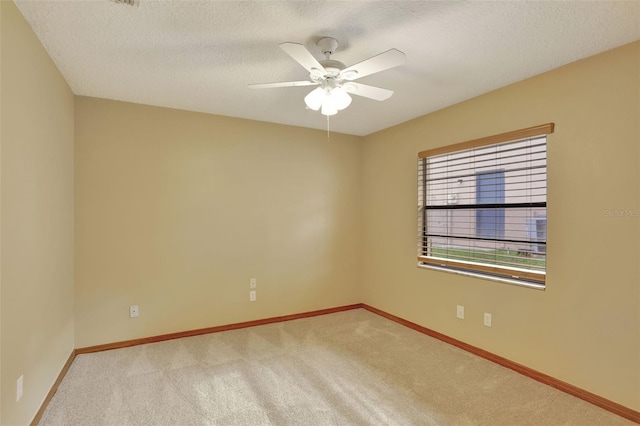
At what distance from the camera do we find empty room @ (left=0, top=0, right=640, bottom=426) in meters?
1.88

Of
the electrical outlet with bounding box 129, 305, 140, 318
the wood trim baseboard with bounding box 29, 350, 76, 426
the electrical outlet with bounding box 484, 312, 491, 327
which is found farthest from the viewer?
the electrical outlet with bounding box 129, 305, 140, 318

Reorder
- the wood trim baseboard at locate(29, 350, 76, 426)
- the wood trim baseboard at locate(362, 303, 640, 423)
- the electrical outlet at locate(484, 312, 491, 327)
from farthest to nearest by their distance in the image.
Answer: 1. the electrical outlet at locate(484, 312, 491, 327)
2. the wood trim baseboard at locate(362, 303, 640, 423)
3. the wood trim baseboard at locate(29, 350, 76, 426)

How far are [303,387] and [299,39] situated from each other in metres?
2.42

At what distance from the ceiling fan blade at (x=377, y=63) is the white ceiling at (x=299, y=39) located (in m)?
0.23

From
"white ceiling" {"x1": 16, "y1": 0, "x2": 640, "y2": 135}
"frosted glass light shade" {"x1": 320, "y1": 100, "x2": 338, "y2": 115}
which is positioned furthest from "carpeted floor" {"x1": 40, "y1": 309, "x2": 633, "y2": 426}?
"white ceiling" {"x1": 16, "y1": 0, "x2": 640, "y2": 135}

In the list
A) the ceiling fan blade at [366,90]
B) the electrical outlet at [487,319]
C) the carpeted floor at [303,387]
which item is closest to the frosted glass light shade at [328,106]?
the ceiling fan blade at [366,90]

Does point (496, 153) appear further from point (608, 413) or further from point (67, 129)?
point (67, 129)

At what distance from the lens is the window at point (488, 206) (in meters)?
2.64

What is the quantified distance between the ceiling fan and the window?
1.36 meters

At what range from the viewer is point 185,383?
97.6 inches

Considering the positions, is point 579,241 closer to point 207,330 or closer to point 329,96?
point 329,96

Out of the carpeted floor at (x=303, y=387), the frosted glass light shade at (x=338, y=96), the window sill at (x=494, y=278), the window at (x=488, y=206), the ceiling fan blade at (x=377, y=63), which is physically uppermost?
the ceiling fan blade at (x=377, y=63)

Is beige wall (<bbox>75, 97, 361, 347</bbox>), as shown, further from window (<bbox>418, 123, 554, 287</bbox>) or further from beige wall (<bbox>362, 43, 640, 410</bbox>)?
beige wall (<bbox>362, 43, 640, 410</bbox>)

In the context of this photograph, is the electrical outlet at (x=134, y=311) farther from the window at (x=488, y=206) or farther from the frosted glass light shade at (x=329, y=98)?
the window at (x=488, y=206)
